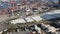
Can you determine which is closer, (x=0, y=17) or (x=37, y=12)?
(x=0, y=17)

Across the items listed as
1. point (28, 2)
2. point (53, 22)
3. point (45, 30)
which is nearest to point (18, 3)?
point (28, 2)

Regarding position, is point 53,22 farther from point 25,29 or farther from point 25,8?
point 25,8

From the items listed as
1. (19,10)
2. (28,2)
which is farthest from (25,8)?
(28,2)

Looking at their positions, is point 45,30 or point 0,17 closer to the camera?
point 45,30

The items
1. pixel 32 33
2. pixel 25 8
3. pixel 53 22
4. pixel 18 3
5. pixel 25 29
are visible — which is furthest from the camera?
pixel 18 3

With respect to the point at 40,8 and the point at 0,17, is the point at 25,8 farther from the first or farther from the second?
the point at 0,17

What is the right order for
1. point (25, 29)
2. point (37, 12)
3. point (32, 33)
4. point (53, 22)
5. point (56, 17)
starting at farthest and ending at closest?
point (37, 12), point (56, 17), point (53, 22), point (25, 29), point (32, 33)

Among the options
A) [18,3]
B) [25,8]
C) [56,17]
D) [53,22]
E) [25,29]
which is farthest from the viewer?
[18,3]
